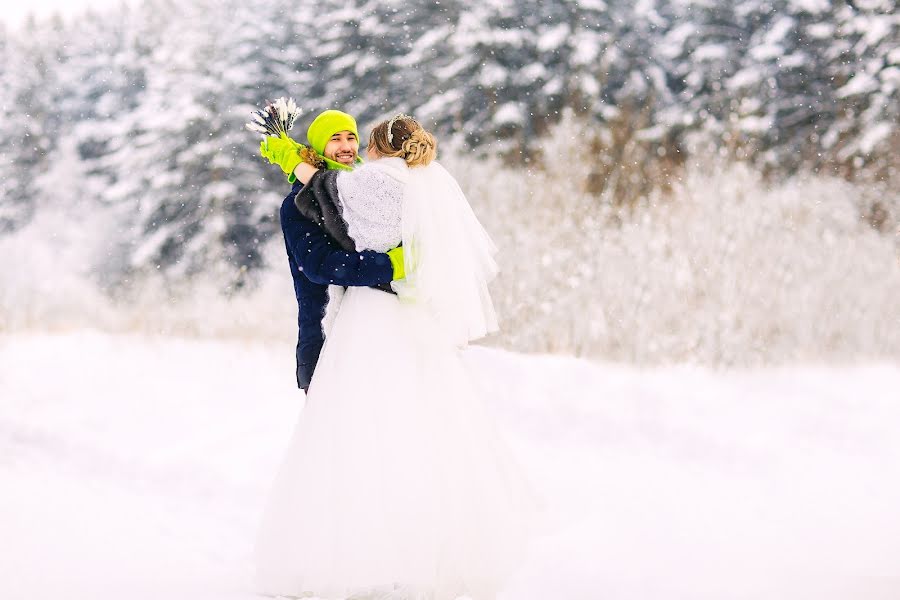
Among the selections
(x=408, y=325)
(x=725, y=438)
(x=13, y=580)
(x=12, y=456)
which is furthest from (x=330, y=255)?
(x=12, y=456)

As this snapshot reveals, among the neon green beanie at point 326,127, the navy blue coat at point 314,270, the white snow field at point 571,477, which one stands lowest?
the white snow field at point 571,477

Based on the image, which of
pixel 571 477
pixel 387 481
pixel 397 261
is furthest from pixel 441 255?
pixel 571 477

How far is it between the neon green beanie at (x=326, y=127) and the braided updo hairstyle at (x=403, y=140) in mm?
229

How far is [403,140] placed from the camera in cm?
335

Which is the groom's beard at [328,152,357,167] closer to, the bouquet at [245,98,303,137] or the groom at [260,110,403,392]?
the groom at [260,110,403,392]

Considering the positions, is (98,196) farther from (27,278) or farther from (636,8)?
(636,8)

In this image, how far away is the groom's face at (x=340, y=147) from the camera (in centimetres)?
355

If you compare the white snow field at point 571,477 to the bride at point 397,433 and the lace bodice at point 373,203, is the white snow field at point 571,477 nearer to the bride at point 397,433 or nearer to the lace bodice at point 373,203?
the bride at point 397,433

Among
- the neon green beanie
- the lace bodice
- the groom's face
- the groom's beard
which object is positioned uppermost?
the neon green beanie

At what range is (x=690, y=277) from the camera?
8742 millimetres

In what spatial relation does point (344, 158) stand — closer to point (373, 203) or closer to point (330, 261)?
point (373, 203)

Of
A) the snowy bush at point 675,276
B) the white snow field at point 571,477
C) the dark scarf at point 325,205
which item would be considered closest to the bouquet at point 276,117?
the dark scarf at point 325,205

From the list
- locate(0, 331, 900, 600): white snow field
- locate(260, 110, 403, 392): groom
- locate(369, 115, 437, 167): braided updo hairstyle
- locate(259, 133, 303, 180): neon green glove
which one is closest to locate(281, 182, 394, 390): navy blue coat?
locate(260, 110, 403, 392): groom

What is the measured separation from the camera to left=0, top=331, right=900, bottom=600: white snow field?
3625 mm
